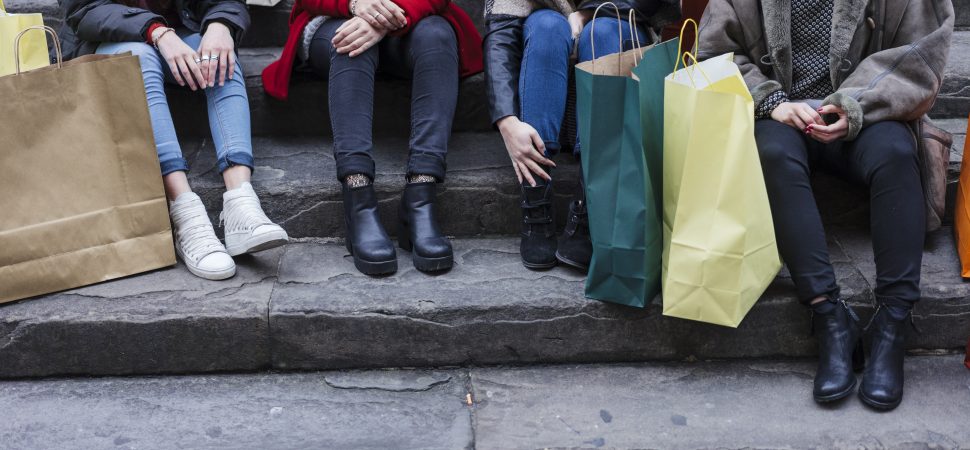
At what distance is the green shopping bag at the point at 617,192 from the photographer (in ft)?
7.79

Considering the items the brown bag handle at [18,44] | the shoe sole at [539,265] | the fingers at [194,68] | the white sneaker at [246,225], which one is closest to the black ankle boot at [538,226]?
the shoe sole at [539,265]

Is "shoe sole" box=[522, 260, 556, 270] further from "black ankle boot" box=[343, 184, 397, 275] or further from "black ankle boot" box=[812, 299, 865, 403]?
"black ankle boot" box=[812, 299, 865, 403]

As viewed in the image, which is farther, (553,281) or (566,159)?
(566,159)

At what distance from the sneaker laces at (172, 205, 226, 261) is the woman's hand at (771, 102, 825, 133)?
1.62 metres

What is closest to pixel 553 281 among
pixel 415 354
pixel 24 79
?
pixel 415 354

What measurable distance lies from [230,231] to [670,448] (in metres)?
1.37

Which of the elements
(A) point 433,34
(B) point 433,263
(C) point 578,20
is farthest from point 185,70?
(C) point 578,20

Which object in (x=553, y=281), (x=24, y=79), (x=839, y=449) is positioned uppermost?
(x=24, y=79)

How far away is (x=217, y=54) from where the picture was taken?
2.88 metres

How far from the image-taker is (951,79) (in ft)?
11.1

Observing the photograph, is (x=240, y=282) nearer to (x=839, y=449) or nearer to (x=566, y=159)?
(x=566, y=159)

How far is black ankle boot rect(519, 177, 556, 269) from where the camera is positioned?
2742mm

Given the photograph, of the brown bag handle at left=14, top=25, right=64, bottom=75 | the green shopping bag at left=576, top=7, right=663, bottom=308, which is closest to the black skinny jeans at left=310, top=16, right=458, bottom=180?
the green shopping bag at left=576, top=7, right=663, bottom=308

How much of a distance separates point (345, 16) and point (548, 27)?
2.11ft
